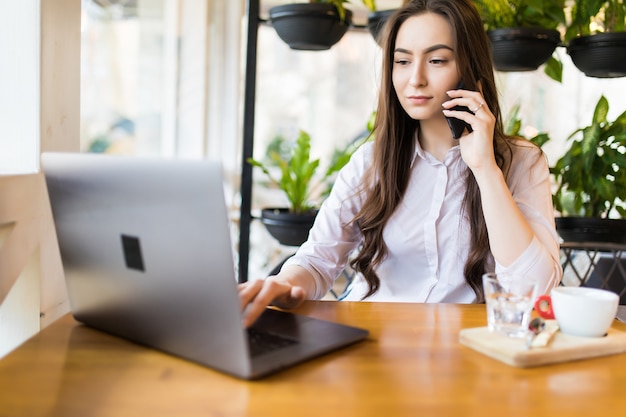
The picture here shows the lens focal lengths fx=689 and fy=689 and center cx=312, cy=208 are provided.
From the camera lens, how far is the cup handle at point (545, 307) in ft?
4.01

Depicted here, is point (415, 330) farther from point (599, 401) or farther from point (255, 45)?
point (255, 45)

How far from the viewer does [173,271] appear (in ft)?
2.97

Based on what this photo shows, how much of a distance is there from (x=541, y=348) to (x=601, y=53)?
5.72 feet

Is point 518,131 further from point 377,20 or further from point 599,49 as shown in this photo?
point 377,20

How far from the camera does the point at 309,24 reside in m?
2.37

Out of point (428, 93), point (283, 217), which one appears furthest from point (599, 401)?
point (283, 217)

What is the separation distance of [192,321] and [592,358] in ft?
2.00

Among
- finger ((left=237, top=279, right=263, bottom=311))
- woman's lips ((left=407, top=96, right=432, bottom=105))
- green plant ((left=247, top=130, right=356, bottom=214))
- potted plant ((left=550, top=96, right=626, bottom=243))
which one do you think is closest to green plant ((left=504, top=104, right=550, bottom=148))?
potted plant ((left=550, top=96, right=626, bottom=243))

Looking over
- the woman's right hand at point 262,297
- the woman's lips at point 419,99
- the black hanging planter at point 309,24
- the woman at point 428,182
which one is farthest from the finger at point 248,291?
the black hanging planter at point 309,24

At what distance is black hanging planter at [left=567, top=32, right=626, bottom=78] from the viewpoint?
239cm

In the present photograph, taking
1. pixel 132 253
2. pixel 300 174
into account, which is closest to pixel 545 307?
pixel 132 253

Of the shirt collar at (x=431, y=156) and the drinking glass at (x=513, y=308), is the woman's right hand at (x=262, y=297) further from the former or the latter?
the shirt collar at (x=431, y=156)

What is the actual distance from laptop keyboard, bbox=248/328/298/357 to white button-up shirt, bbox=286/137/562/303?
66 cm

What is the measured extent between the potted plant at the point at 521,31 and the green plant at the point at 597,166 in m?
0.43
